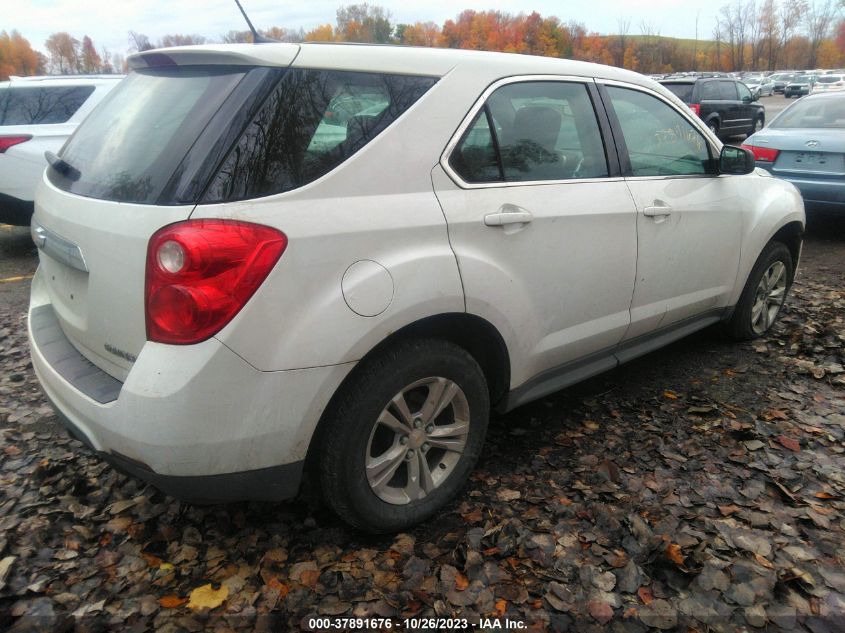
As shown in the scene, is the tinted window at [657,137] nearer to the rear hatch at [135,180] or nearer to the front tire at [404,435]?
the front tire at [404,435]

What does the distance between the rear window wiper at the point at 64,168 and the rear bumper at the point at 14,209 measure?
4.55 m

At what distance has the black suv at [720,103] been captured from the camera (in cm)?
1545

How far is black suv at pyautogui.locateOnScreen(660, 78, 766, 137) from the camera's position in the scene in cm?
1545

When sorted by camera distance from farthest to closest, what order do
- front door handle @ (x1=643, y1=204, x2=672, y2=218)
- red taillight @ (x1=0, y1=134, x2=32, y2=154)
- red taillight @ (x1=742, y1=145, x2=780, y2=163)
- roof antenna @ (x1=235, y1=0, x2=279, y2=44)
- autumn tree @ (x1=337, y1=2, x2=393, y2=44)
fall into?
autumn tree @ (x1=337, y1=2, x2=393, y2=44), red taillight @ (x1=742, y1=145, x2=780, y2=163), red taillight @ (x1=0, y1=134, x2=32, y2=154), front door handle @ (x1=643, y1=204, x2=672, y2=218), roof antenna @ (x1=235, y1=0, x2=279, y2=44)

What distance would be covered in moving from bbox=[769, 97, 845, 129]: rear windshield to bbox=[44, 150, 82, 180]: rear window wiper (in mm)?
7913

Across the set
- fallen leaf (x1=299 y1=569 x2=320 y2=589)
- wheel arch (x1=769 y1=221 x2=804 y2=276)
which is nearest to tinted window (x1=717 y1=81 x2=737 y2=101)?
wheel arch (x1=769 y1=221 x2=804 y2=276)

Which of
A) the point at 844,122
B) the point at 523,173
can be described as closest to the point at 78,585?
the point at 523,173

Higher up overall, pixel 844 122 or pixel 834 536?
pixel 844 122

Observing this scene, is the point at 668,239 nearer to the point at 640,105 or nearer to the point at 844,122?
the point at 640,105

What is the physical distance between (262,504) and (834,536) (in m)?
2.27

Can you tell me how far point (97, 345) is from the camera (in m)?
2.24

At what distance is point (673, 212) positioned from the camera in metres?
3.31

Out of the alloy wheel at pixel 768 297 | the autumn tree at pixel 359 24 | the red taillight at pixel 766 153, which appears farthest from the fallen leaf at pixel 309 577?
the autumn tree at pixel 359 24

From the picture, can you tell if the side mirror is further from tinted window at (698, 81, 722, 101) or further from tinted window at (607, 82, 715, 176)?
tinted window at (698, 81, 722, 101)
